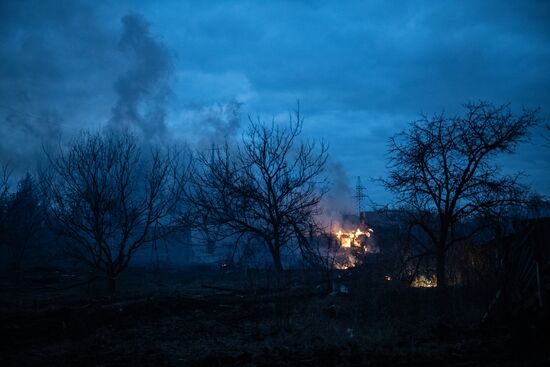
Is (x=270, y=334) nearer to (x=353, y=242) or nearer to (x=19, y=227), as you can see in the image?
(x=353, y=242)

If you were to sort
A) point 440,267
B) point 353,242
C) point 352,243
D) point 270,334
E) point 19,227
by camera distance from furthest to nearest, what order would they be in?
point 19,227
point 353,242
point 352,243
point 440,267
point 270,334

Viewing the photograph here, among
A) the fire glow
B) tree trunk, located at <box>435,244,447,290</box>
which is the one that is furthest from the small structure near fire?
tree trunk, located at <box>435,244,447,290</box>

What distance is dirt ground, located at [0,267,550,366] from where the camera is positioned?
5824 millimetres

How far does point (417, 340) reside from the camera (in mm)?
6852

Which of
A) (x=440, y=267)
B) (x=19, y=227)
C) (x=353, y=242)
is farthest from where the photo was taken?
(x=19, y=227)

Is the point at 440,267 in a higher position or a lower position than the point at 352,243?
lower

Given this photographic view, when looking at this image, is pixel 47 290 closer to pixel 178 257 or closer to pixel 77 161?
pixel 77 161

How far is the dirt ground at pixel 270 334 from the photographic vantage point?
5824mm

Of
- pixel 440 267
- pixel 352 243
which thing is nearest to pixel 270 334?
pixel 440 267

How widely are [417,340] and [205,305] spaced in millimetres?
6379

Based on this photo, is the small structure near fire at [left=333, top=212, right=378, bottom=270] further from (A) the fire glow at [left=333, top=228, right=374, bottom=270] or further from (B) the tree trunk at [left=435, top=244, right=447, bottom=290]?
(B) the tree trunk at [left=435, top=244, right=447, bottom=290]

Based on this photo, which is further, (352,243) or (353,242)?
(353,242)

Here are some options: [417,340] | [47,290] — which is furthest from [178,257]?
[417,340]

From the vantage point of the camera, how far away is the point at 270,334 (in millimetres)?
7418
